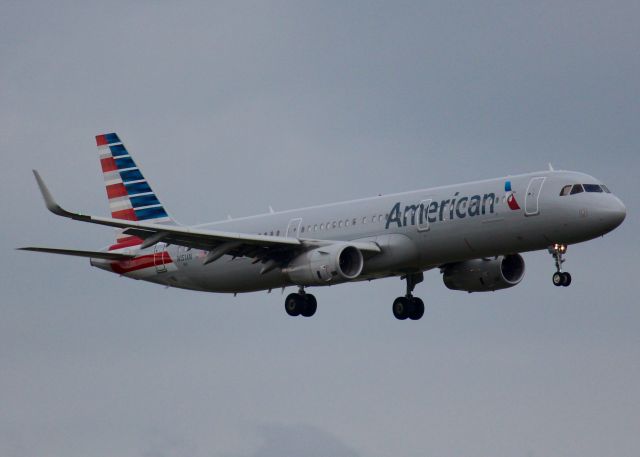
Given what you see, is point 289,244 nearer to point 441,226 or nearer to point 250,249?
point 250,249

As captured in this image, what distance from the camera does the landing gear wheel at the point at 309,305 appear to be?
68.6 metres

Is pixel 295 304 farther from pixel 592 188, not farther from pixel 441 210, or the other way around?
pixel 592 188

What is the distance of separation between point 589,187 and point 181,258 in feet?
65.7

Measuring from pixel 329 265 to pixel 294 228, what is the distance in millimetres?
5637

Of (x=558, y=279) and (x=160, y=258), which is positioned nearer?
(x=558, y=279)

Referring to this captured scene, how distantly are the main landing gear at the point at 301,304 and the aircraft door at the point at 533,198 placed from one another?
40.1 feet

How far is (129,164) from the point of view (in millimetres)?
77500

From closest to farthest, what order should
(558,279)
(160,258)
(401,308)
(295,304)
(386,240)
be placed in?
(558,279) → (386,240) → (295,304) → (401,308) → (160,258)

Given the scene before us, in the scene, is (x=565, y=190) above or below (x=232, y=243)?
above

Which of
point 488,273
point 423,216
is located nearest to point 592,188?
point 423,216

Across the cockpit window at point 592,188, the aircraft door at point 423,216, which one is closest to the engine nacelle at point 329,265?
the aircraft door at point 423,216

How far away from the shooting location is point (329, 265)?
2490 inches

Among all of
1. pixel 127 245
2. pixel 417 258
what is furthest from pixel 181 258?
pixel 417 258

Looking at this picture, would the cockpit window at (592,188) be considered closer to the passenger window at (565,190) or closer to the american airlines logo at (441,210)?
the passenger window at (565,190)
